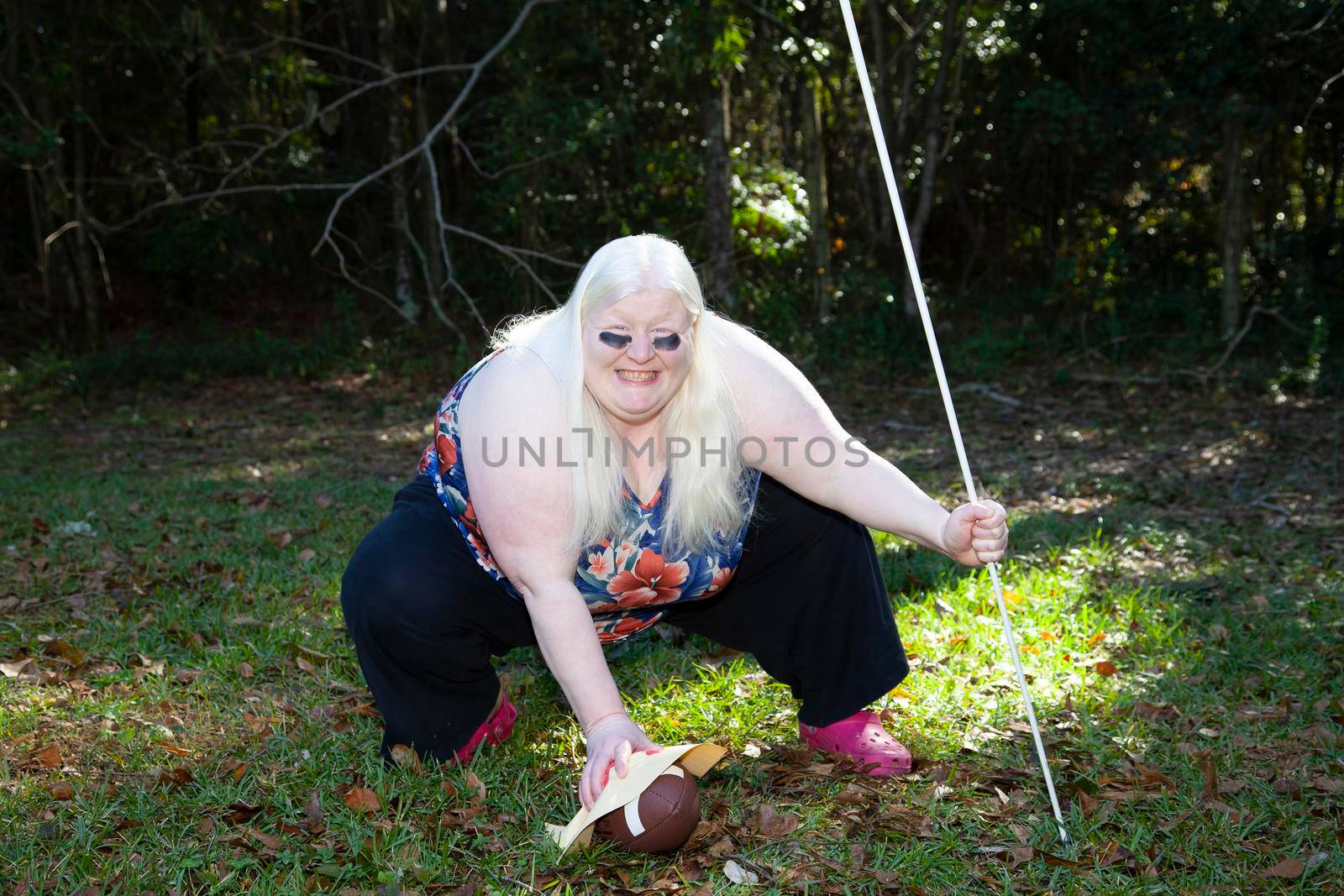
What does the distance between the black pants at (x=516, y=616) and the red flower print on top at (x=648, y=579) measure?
A: 0.25 m

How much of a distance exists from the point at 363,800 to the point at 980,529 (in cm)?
155

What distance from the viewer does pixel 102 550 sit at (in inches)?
191

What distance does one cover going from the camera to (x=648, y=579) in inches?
107

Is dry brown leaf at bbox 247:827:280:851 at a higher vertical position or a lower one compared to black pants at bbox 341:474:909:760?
lower

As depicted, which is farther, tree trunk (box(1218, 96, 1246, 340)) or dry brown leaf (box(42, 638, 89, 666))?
tree trunk (box(1218, 96, 1246, 340))

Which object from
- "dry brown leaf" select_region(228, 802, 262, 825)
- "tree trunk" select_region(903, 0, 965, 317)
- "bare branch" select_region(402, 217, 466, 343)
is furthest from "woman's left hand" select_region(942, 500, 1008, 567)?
"tree trunk" select_region(903, 0, 965, 317)

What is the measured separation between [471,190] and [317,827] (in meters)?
11.0

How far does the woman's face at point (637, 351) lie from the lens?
2455mm

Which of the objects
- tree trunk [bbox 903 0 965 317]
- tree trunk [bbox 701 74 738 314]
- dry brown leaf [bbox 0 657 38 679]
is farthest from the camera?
tree trunk [bbox 903 0 965 317]

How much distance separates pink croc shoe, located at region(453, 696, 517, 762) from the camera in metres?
2.91

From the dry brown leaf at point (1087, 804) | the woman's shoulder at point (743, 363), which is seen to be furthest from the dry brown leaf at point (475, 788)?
the dry brown leaf at point (1087, 804)

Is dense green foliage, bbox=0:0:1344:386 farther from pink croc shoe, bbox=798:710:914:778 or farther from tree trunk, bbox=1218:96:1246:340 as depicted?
pink croc shoe, bbox=798:710:914:778

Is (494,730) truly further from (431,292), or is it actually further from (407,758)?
(431,292)

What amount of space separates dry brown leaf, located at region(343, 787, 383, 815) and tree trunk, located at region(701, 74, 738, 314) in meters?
7.67
